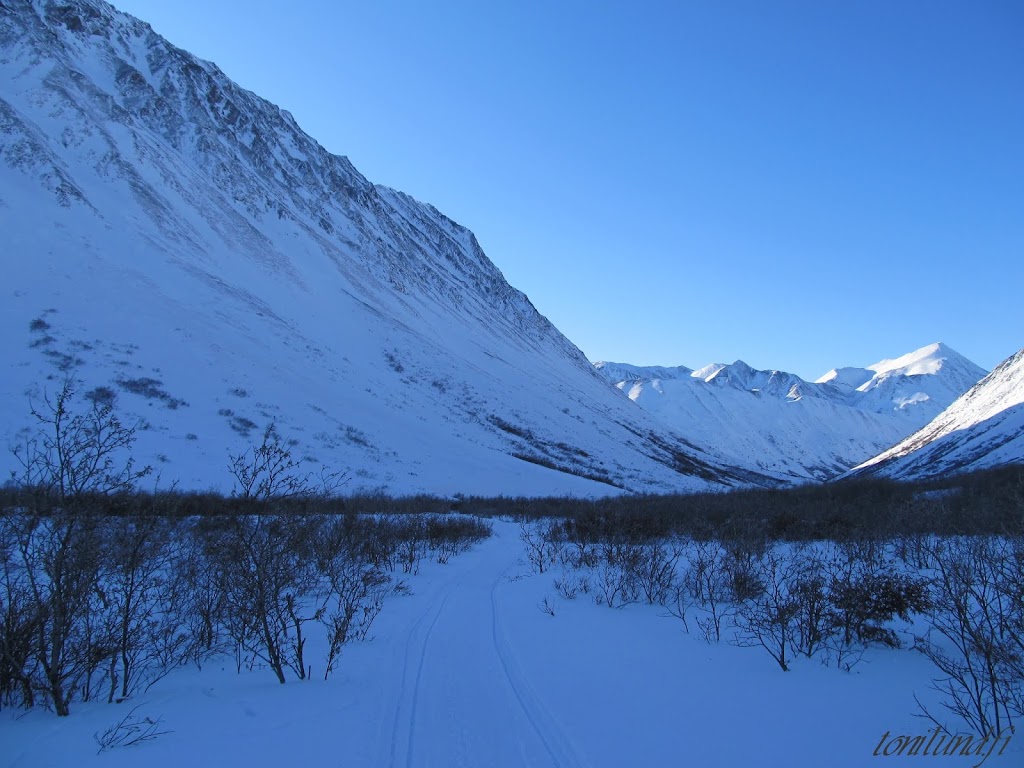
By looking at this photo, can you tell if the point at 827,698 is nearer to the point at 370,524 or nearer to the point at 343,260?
the point at 370,524

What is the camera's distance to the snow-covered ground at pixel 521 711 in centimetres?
372

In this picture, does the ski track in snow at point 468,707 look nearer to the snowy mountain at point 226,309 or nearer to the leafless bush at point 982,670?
the leafless bush at point 982,670

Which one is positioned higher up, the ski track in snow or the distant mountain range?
the distant mountain range

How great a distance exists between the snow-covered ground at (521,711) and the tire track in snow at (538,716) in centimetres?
1

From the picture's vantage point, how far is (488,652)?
602cm

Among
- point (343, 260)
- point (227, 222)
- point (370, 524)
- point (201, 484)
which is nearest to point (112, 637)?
point (370, 524)

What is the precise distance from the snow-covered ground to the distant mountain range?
1787 centimetres

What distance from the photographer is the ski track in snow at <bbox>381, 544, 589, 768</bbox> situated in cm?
382

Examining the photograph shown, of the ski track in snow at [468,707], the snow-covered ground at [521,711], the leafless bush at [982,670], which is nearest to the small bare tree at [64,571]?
the snow-covered ground at [521,711]

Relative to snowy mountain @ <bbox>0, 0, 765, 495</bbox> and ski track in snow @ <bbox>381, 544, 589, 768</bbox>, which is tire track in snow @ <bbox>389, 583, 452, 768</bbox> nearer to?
ski track in snow @ <bbox>381, 544, 589, 768</bbox>

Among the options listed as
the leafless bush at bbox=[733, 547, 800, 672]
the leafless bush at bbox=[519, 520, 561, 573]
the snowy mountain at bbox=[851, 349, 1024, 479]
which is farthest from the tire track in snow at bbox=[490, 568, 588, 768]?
the snowy mountain at bbox=[851, 349, 1024, 479]

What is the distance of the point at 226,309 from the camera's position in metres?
39.3

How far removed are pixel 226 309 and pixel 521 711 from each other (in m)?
41.5

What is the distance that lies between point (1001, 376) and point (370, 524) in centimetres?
9003
